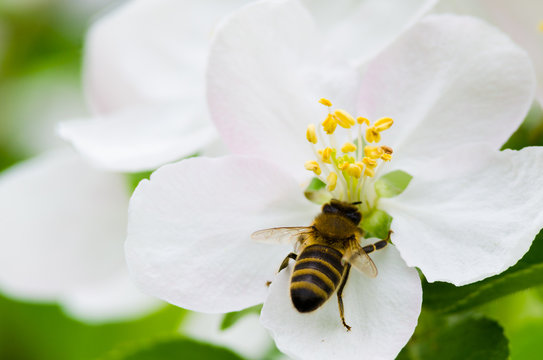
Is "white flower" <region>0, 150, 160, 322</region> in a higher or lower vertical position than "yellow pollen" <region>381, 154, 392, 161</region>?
lower

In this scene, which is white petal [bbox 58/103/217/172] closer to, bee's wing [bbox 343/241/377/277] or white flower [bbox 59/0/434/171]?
white flower [bbox 59/0/434/171]

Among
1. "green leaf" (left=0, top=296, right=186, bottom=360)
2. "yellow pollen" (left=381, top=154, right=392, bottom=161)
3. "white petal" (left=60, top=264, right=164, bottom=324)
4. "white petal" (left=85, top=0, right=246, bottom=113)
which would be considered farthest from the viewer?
"green leaf" (left=0, top=296, right=186, bottom=360)

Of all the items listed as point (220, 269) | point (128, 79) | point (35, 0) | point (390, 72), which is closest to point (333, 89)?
point (390, 72)

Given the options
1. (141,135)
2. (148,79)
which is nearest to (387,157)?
(141,135)

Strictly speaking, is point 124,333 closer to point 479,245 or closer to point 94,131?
point 94,131

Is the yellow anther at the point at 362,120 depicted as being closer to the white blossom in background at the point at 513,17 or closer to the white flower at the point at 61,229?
the white blossom in background at the point at 513,17

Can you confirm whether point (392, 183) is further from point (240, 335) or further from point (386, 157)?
point (240, 335)

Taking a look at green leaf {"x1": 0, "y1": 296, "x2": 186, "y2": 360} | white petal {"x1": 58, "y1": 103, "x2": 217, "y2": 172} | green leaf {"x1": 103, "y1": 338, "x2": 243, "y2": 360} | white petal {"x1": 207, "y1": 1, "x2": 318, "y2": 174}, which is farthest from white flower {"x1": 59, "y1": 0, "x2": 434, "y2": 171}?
green leaf {"x1": 0, "y1": 296, "x2": 186, "y2": 360}
